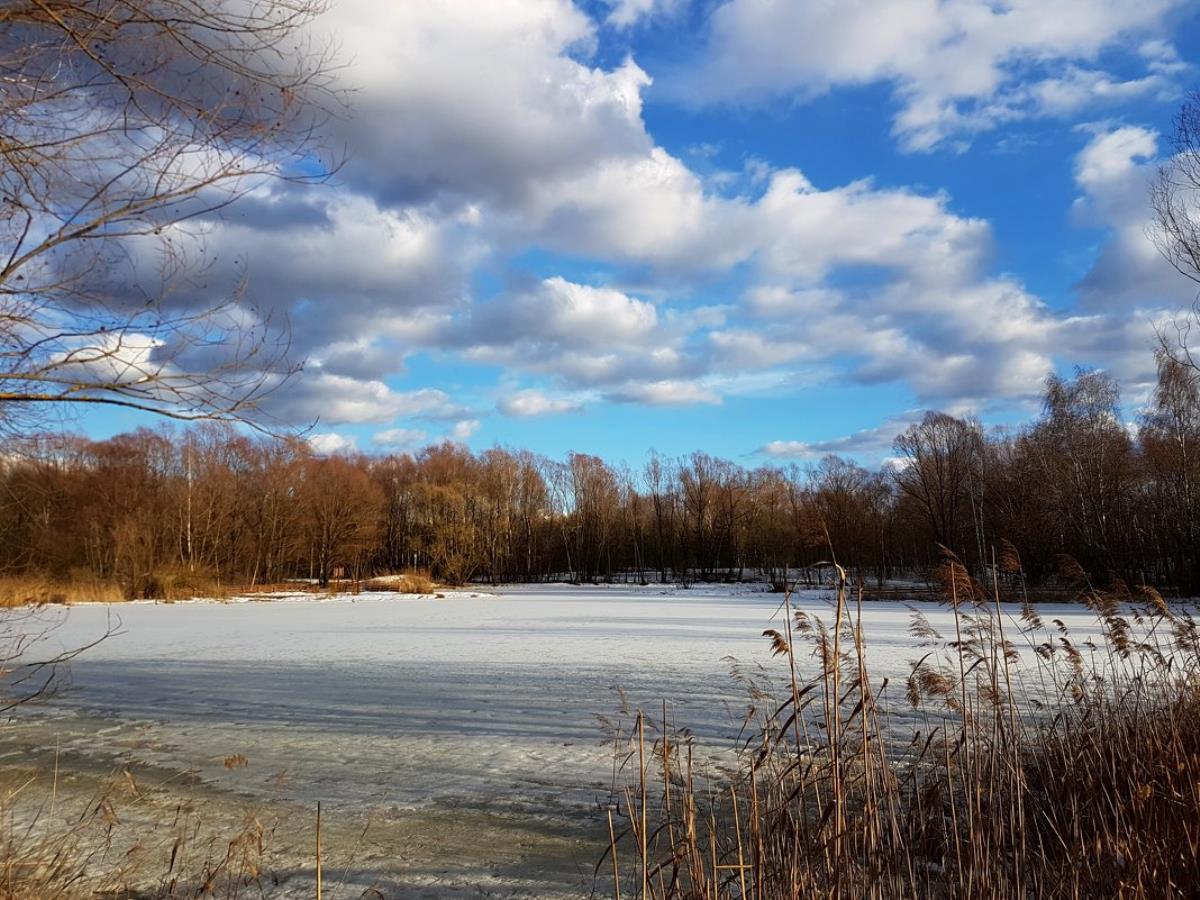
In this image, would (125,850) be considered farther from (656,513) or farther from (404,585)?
(656,513)

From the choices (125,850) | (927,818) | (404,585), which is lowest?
(404,585)

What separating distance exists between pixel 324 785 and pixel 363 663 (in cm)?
613

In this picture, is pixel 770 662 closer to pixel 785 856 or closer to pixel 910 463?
pixel 785 856

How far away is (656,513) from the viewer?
62281 mm

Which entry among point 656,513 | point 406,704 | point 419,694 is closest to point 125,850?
point 406,704

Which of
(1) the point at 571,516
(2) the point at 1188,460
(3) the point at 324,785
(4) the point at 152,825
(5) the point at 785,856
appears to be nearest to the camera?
(5) the point at 785,856

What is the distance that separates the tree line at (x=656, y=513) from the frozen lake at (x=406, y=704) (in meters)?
2.78

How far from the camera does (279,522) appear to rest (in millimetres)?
49406

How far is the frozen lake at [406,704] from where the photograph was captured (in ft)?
18.5

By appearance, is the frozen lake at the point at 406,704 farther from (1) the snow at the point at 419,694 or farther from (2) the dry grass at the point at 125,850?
(2) the dry grass at the point at 125,850

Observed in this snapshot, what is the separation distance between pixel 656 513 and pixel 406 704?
54.4 metres

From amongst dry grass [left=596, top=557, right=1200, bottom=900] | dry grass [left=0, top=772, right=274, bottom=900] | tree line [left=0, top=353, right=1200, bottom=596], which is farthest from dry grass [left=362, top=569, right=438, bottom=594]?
dry grass [left=596, top=557, right=1200, bottom=900]

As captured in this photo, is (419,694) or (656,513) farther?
(656,513)

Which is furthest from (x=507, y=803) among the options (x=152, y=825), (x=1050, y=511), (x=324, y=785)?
(x=1050, y=511)
